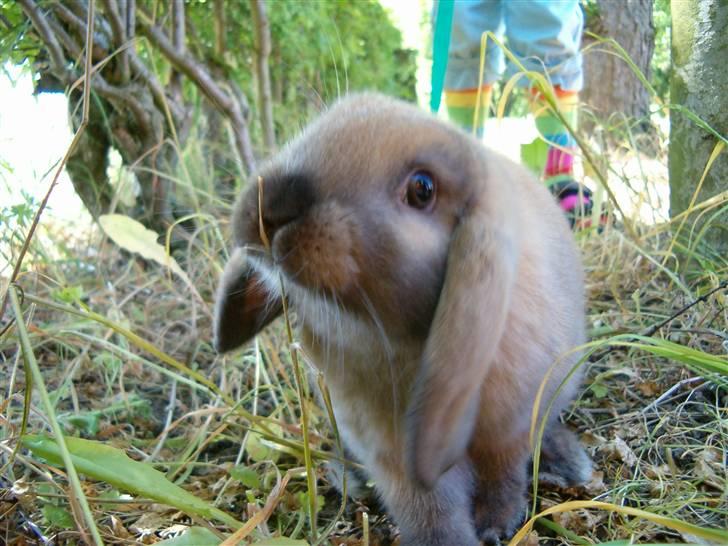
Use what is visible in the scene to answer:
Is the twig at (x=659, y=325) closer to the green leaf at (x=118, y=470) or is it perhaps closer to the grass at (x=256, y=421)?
the grass at (x=256, y=421)

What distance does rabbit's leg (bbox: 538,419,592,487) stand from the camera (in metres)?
1.83

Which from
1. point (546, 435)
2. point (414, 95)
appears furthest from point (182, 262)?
point (414, 95)

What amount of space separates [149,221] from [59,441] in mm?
2256

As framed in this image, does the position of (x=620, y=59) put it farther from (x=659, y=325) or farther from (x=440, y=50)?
(x=659, y=325)

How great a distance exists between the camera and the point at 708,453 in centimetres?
178

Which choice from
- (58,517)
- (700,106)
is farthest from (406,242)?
(700,106)

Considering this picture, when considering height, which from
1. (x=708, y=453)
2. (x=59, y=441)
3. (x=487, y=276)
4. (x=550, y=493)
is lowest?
(x=550, y=493)

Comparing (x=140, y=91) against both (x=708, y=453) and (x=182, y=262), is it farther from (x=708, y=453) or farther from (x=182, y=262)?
(x=708, y=453)

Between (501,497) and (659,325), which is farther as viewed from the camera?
(659,325)

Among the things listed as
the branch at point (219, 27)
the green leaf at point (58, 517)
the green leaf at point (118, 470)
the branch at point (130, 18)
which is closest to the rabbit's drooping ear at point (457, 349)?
the green leaf at point (118, 470)

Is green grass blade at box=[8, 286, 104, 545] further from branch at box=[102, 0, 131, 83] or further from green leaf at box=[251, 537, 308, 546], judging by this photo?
branch at box=[102, 0, 131, 83]

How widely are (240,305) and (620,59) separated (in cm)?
390

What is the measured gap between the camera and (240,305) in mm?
1858

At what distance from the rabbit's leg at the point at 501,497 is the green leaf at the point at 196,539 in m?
0.64
